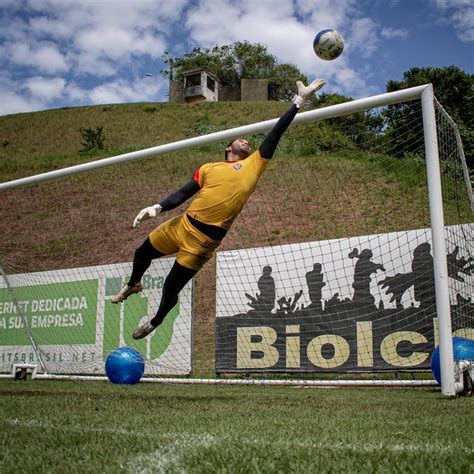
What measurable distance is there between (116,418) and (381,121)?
7.96m

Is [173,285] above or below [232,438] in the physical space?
above

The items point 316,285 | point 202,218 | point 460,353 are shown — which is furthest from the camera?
point 316,285

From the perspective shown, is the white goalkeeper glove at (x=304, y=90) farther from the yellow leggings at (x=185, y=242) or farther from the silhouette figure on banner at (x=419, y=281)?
the silhouette figure on banner at (x=419, y=281)

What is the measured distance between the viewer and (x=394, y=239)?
8.59 meters

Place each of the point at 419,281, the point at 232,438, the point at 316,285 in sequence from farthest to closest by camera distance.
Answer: the point at 316,285 → the point at 419,281 → the point at 232,438

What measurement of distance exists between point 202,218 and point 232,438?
9.02 ft

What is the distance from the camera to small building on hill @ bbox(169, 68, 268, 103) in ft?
187

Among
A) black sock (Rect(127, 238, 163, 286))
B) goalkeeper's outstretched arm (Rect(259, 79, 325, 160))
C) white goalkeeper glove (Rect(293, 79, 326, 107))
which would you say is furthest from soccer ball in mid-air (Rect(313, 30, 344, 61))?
black sock (Rect(127, 238, 163, 286))

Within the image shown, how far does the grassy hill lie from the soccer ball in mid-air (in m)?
6.42

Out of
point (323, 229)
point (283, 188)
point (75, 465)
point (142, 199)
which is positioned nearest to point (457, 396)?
point (75, 465)

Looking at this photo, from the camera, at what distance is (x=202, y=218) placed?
5051 mm

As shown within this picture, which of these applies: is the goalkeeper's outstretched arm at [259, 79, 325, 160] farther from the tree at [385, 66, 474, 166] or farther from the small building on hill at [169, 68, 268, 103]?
the small building on hill at [169, 68, 268, 103]

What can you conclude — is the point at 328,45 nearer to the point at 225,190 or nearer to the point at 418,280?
the point at 225,190

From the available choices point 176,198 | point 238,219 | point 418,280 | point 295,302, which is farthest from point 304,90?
point 238,219
